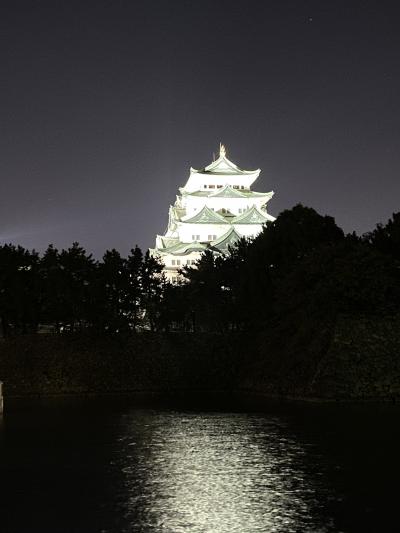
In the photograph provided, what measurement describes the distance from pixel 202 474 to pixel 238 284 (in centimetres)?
3007

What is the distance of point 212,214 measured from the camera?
65438 millimetres

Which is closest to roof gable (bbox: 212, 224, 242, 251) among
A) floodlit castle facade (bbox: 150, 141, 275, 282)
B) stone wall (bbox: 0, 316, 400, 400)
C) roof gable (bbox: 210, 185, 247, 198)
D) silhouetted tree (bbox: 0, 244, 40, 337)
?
floodlit castle facade (bbox: 150, 141, 275, 282)

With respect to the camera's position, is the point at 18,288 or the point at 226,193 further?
the point at 226,193

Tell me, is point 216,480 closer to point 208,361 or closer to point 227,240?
point 208,361

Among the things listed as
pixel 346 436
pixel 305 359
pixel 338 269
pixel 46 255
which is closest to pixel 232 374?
pixel 305 359

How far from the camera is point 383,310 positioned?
36.6 m

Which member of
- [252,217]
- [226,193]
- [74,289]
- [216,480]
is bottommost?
[216,480]

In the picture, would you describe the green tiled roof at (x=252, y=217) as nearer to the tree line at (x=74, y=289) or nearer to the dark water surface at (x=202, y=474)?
the tree line at (x=74, y=289)

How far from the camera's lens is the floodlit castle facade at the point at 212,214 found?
63812 mm

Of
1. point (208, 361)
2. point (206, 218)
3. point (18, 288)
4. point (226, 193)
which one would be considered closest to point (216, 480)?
point (208, 361)

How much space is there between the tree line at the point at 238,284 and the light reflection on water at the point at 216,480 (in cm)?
1369

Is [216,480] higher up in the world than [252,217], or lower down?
lower down

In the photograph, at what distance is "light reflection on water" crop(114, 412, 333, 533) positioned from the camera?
40.0 feet

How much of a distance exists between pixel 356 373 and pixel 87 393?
16123 millimetres
